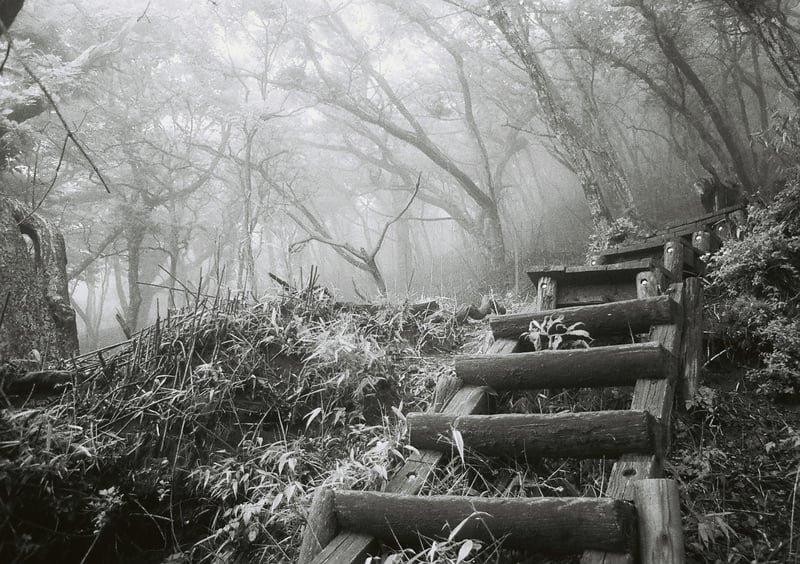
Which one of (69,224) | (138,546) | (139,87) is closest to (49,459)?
(138,546)

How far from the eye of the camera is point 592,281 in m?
4.16

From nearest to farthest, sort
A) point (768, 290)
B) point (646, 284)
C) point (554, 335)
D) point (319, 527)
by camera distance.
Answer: point (319, 527) → point (554, 335) → point (768, 290) → point (646, 284)

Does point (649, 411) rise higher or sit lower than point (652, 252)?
lower

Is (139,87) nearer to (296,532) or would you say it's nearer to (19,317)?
(19,317)

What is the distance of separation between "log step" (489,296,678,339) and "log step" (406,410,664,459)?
95cm

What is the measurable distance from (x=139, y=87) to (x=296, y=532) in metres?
14.7

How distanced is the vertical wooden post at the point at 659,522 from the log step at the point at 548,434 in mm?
299

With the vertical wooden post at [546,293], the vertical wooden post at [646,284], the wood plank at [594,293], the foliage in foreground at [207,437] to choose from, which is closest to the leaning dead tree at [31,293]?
the foliage in foreground at [207,437]

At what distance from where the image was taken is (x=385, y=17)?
13672 millimetres

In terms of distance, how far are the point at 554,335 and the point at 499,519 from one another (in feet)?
4.35

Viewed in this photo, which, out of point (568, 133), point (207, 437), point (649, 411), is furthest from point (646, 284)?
point (568, 133)

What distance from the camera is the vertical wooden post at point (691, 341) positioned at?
2.99 m

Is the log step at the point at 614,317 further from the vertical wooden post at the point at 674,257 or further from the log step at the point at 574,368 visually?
the vertical wooden post at the point at 674,257

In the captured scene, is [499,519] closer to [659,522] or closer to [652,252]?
[659,522]
